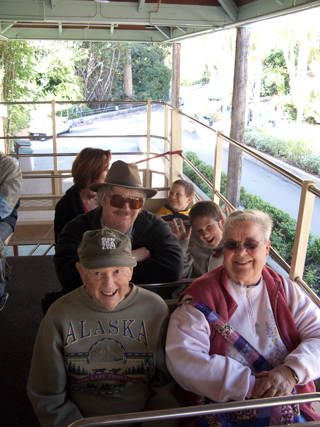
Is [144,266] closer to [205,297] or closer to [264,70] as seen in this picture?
[205,297]

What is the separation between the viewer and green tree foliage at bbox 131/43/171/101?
30.9m

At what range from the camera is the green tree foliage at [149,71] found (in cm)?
3086

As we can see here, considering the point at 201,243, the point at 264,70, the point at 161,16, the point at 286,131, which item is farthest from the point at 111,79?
the point at 201,243

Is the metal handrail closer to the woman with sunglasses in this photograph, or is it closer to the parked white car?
the woman with sunglasses

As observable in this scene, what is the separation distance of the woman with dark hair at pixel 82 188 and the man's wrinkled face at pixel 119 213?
61cm

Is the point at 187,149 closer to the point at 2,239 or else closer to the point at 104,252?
the point at 2,239

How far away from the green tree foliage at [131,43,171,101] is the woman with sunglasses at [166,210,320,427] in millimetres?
31108

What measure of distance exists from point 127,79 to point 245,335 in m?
30.8

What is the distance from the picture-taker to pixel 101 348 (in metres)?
1.47

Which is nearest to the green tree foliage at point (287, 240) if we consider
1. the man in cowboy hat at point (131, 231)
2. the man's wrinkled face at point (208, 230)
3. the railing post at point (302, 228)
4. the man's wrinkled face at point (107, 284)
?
the man's wrinkled face at point (208, 230)

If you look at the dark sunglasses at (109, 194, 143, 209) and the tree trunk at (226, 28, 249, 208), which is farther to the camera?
the tree trunk at (226, 28, 249, 208)

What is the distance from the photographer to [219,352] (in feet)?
4.87

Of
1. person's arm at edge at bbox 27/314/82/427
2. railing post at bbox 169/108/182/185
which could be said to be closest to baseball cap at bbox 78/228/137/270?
person's arm at edge at bbox 27/314/82/427

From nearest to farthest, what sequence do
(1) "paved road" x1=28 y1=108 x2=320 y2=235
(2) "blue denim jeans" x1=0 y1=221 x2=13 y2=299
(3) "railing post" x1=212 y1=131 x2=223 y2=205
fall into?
(2) "blue denim jeans" x1=0 y1=221 x2=13 y2=299
(3) "railing post" x1=212 y1=131 x2=223 y2=205
(1) "paved road" x1=28 y1=108 x2=320 y2=235
